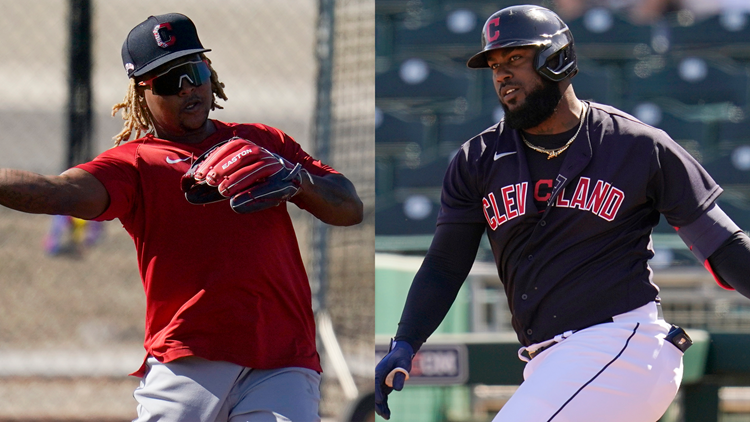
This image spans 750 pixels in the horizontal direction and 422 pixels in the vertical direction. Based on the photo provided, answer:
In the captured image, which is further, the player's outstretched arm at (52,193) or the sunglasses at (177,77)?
the sunglasses at (177,77)

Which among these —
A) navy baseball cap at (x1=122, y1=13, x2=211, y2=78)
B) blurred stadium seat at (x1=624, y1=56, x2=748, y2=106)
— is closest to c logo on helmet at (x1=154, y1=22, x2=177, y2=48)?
navy baseball cap at (x1=122, y1=13, x2=211, y2=78)

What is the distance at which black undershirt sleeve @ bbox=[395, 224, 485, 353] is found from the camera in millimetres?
2453

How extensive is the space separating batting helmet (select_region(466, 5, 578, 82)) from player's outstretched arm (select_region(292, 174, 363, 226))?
0.58 metres

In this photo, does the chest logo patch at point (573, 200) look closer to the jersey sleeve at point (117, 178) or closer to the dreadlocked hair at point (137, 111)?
the dreadlocked hair at point (137, 111)

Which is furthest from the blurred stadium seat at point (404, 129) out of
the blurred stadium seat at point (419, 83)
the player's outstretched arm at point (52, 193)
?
the player's outstretched arm at point (52, 193)

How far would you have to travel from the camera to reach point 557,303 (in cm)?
227

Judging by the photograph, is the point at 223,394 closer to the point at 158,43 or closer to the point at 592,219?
the point at 158,43

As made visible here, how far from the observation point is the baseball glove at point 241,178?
2000mm

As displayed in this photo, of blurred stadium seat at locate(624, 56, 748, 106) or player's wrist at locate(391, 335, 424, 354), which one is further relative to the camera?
blurred stadium seat at locate(624, 56, 748, 106)

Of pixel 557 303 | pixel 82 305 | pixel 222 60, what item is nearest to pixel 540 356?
pixel 557 303

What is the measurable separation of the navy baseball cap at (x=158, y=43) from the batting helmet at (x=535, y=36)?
804 millimetres

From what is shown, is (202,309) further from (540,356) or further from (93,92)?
(93,92)

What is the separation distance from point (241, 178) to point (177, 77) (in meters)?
0.42

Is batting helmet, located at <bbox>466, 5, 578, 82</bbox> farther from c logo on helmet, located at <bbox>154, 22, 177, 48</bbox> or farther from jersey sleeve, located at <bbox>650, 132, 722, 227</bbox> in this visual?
c logo on helmet, located at <bbox>154, 22, 177, 48</bbox>
